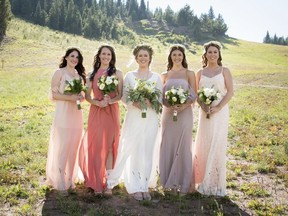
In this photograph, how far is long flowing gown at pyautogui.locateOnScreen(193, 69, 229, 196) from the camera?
7.91 m

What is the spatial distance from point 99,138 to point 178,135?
190 cm

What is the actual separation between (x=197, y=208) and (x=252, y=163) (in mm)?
4242

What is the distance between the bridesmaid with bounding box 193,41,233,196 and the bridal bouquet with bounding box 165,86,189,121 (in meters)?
0.72

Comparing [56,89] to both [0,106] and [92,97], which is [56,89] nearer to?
[92,97]

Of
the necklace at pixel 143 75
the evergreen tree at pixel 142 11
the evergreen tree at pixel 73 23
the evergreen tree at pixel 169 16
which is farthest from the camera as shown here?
the evergreen tree at pixel 142 11

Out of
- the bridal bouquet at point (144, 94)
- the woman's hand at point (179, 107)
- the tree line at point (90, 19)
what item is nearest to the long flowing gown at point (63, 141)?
the bridal bouquet at point (144, 94)

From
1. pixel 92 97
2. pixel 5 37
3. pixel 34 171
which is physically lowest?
pixel 34 171

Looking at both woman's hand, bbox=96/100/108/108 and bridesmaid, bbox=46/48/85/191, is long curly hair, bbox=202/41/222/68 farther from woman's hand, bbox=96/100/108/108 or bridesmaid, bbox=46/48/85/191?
bridesmaid, bbox=46/48/85/191

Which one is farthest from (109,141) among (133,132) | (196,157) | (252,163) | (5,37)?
(5,37)

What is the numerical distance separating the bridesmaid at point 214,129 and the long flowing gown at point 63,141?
9.84ft

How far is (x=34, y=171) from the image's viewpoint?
909cm

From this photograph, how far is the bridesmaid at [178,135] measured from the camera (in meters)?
7.90

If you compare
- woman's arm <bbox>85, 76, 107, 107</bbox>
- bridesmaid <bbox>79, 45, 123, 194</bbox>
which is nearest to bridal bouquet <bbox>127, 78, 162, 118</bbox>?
bridesmaid <bbox>79, 45, 123, 194</bbox>

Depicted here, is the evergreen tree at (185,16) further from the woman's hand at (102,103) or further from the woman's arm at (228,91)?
the woman's hand at (102,103)
